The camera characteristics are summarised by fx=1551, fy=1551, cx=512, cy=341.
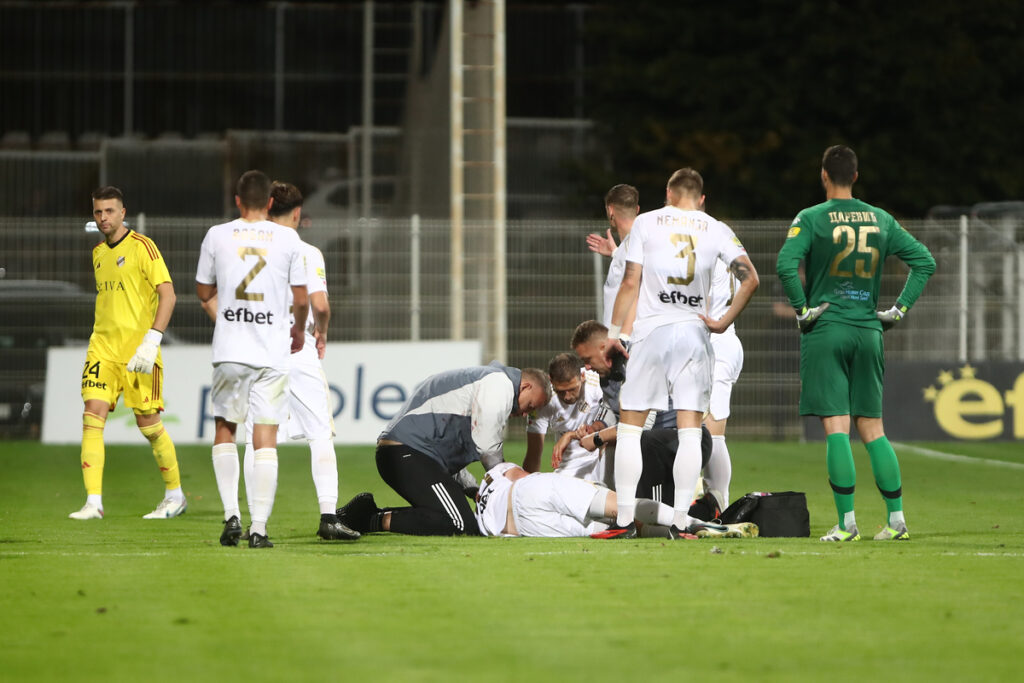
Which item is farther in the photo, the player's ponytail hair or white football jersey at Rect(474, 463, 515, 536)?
the player's ponytail hair

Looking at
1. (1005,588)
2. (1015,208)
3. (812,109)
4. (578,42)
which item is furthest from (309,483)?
(578,42)

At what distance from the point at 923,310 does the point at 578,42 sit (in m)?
16.1

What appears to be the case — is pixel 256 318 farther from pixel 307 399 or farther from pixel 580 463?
pixel 580 463

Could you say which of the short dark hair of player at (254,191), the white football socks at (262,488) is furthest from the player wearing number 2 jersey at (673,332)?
the short dark hair of player at (254,191)

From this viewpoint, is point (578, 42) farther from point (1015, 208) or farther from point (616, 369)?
point (616, 369)

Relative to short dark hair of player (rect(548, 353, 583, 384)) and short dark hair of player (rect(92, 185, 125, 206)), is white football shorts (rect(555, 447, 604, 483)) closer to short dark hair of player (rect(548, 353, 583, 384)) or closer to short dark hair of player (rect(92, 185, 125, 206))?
short dark hair of player (rect(548, 353, 583, 384))

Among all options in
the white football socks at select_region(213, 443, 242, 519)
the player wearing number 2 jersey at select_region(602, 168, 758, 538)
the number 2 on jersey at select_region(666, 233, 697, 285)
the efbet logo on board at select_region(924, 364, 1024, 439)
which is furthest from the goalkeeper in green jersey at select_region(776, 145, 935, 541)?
the efbet logo on board at select_region(924, 364, 1024, 439)

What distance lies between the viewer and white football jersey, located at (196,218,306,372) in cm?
777

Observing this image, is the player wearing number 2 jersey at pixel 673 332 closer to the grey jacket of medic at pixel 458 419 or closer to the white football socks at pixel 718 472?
the grey jacket of medic at pixel 458 419

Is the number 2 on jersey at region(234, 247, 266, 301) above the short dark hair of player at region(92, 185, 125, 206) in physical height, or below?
below

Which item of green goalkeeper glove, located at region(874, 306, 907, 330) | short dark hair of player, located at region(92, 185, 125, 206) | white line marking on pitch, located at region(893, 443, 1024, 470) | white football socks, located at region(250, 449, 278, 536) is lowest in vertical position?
white line marking on pitch, located at region(893, 443, 1024, 470)

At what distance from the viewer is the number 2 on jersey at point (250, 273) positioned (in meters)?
7.76

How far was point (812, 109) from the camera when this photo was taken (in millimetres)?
29359

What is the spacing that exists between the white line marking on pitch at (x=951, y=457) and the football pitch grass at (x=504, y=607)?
5.97 meters
